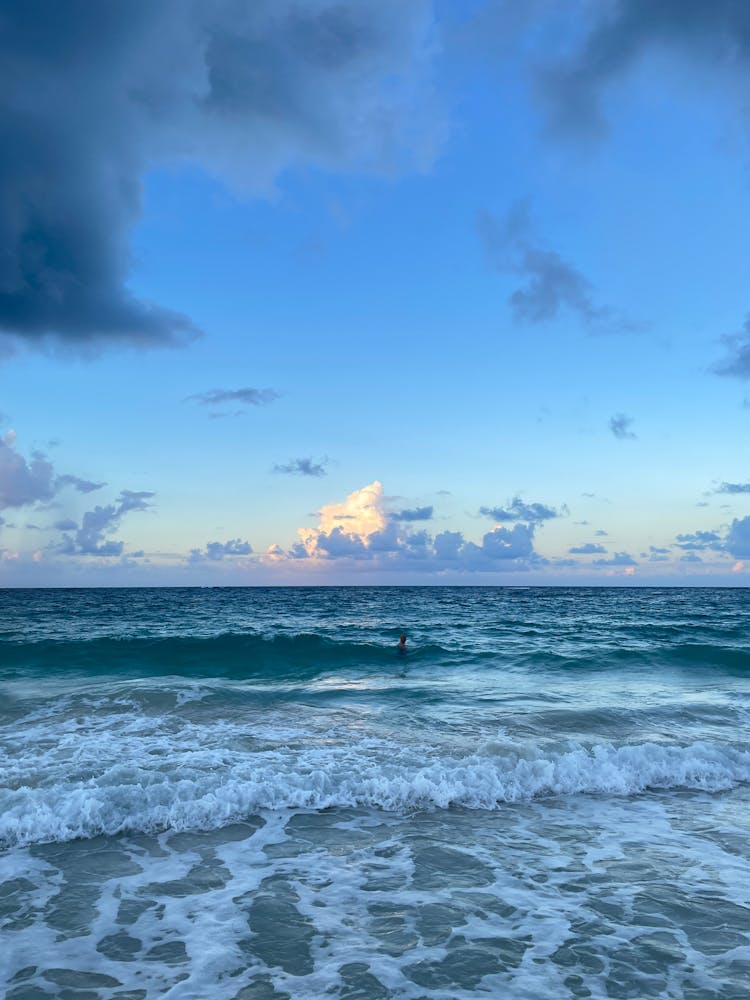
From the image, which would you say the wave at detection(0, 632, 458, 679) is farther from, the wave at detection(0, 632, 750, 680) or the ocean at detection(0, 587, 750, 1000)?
Result: the ocean at detection(0, 587, 750, 1000)

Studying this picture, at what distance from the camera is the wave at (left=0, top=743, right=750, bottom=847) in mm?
10180

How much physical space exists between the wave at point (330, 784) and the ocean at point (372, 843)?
5 centimetres

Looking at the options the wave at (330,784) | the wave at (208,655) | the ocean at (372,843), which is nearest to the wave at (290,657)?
the wave at (208,655)

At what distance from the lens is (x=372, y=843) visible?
9.59 m

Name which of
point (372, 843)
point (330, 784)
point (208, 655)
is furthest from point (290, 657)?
point (372, 843)

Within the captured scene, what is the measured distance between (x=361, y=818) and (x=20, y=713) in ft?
40.4

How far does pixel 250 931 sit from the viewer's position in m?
7.09

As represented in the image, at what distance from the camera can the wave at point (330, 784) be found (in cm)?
1018

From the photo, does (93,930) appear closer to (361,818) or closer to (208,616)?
(361,818)

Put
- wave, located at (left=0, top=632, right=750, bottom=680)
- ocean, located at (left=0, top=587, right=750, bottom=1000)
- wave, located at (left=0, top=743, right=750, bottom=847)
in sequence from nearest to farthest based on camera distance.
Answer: ocean, located at (left=0, top=587, right=750, bottom=1000), wave, located at (left=0, top=743, right=750, bottom=847), wave, located at (left=0, top=632, right=750, bottom=680)

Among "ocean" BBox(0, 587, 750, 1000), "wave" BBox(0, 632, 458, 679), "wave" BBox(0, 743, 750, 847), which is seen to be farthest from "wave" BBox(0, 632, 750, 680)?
"wave" BBox(0, 743, 750, 847)

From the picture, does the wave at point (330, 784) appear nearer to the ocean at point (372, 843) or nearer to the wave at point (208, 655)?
the ocean at point (372, 843)

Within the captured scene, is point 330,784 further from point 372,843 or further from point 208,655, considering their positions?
point 208,655

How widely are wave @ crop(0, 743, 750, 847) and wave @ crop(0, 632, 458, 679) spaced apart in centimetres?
1390
